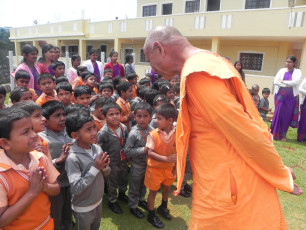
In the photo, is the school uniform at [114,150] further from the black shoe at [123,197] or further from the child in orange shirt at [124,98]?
the child in orange shirt at [124,98]

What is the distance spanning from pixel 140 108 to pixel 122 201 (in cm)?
131

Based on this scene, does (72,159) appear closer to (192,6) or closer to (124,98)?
(124,98)

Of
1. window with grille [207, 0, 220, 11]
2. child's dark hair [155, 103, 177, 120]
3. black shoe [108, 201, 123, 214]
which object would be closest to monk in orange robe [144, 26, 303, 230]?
child's dark hair [155, 103, 177, 120]

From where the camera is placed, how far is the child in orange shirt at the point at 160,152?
2.76 meters

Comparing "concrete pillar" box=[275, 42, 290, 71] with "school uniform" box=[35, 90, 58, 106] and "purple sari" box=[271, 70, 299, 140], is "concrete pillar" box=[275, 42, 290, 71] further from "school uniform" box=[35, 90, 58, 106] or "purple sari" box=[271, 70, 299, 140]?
"school uniform" box=[35, 90, 58, 106]

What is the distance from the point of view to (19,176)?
62.0 inches

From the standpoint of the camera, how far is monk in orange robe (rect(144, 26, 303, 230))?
117cm

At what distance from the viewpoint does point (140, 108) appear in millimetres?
3113

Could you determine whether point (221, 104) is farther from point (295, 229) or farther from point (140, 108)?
point (295, 229)

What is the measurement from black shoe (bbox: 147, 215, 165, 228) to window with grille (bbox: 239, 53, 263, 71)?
1369 centimetres

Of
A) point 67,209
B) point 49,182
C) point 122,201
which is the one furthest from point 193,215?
point 122,201

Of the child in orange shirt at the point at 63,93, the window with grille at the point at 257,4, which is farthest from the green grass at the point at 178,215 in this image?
the window with grille at the point at 257,4

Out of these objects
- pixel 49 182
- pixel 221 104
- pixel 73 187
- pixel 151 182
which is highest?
pixel 221 104

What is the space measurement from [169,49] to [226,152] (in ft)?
2.18
